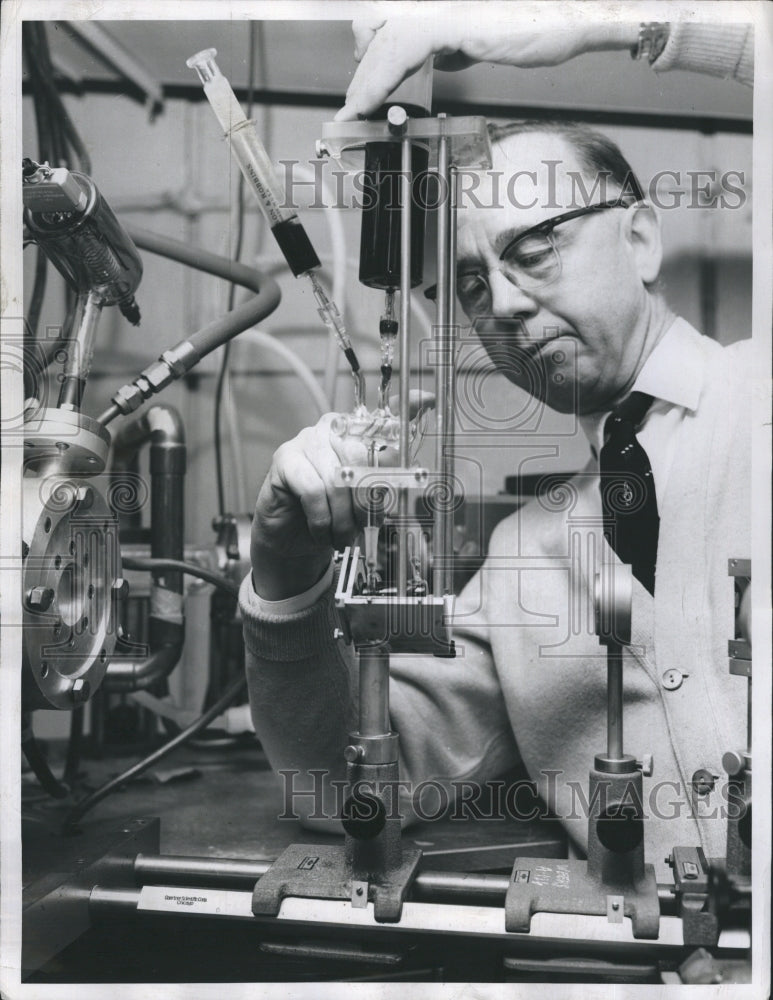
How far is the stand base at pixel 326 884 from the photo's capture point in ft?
2.79

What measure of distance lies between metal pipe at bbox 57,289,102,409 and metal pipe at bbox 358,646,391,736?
479 mm

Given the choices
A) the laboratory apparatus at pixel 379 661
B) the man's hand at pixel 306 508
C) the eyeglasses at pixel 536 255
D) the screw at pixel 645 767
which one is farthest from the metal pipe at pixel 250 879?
the eyeglasses at pixel 536 255

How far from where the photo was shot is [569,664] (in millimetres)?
1206

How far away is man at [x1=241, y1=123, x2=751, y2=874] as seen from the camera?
1090 millimetres

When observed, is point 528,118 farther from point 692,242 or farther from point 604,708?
point 604,708

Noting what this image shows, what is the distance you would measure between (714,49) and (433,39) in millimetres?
338

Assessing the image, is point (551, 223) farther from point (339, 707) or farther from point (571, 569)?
point (339, 707)

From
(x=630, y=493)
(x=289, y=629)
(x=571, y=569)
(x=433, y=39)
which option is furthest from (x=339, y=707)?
(x=433, y=39)

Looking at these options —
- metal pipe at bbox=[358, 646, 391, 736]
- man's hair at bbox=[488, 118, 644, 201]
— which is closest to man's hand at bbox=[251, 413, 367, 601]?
metal pipe at bbox=[358, 646, 391, 736]

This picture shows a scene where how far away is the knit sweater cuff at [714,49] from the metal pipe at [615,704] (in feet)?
2.33

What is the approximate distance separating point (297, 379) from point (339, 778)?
2.05 ft

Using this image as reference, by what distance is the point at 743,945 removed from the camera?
0.84m

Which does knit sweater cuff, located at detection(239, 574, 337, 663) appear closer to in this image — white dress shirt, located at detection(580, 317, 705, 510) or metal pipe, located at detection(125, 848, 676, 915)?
metal pipe, located at detection(125, 848, 676, 915)

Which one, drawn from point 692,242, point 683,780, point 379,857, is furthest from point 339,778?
point 692,242
